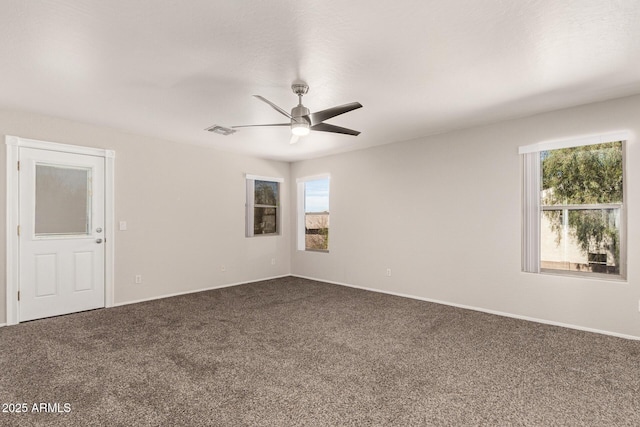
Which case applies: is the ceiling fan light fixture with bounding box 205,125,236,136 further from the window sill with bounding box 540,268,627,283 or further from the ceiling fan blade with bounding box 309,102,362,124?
the window sill with bounding box 540,268,627,283

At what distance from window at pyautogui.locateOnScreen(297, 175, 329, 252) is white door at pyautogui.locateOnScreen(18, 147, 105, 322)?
3581mm

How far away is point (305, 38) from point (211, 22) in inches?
25.1

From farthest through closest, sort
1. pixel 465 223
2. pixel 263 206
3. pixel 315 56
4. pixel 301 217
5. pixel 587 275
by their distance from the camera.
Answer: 1. pixel 301 217
2. pixel 263 206
3. pixel 465 223
4. pixel 587 275
5. pixel 315 56

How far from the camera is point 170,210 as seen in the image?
535 centimetres

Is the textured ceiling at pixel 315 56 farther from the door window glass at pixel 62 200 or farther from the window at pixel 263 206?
the window at pixel 263 206

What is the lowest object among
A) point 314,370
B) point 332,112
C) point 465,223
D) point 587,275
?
point 314,370

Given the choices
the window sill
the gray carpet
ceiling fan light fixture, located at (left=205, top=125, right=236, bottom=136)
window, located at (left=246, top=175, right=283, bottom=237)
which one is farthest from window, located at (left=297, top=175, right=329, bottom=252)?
the window sill

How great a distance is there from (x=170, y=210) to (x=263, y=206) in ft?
6.32

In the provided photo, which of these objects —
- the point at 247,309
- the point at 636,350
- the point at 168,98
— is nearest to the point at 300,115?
the point at 168,98

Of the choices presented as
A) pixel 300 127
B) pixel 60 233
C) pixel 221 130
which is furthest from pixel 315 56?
pixel 60 233

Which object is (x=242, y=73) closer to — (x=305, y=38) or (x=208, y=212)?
(x=305, y=38)

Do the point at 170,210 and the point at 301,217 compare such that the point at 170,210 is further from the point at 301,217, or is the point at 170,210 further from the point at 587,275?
the point at 587,275

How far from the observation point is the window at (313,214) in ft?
22.2

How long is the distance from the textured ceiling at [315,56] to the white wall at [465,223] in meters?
0.45
